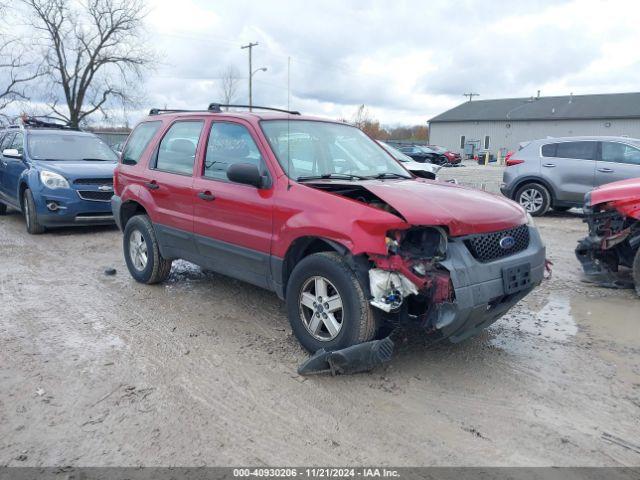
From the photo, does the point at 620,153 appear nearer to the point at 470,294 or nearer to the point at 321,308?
the point at 470,294

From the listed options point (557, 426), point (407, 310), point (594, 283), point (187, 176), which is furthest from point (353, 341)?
point (594, 283)

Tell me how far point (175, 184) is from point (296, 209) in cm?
178

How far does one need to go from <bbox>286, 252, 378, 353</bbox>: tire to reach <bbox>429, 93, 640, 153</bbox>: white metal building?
1917 inches

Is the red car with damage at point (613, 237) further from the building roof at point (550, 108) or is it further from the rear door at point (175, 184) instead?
the building roof at point (550, 108)

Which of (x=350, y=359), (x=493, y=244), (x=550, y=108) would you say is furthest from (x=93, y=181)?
(x=550, y=108)

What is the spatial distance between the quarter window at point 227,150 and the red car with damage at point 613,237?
3.87 metres

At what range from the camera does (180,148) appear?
5344mm

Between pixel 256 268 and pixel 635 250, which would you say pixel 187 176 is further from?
pixel 635 250

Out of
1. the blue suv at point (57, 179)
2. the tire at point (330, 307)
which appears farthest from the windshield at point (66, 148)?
the tire at point (330, 307)

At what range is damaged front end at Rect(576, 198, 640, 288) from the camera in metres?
5.70

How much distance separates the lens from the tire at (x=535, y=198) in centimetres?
1100

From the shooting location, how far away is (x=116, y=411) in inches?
128

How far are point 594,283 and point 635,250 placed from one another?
1.86 feet

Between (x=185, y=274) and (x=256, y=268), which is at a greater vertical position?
(x=256, y=268)
